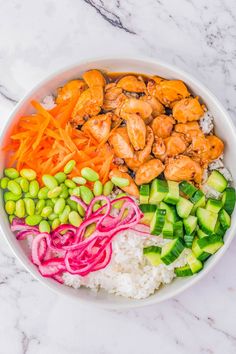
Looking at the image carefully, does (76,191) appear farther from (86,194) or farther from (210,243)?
(210,243)

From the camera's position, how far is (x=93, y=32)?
287cm

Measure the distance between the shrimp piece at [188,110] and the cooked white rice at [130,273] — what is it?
0.53 m

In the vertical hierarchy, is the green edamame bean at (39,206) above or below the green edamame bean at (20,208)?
above

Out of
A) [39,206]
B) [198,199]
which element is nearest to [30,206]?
[39,206]

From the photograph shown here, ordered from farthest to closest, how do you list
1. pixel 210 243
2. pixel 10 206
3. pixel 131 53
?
pixel 131 53, pixel 10 206, pixel 210 243

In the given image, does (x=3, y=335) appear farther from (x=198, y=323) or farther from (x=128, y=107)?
(x=128, y=107)

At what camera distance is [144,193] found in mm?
2615

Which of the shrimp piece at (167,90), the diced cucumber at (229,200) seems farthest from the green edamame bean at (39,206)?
the diced cucumber at (229,200)

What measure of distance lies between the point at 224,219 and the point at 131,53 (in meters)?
0.87

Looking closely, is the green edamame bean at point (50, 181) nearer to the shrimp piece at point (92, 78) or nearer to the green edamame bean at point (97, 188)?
the green edamame bean at point (97, 188)

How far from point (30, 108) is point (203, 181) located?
2.68 feet

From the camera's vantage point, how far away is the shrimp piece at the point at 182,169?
102 inches

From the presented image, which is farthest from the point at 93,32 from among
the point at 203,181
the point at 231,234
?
the point at 231,234

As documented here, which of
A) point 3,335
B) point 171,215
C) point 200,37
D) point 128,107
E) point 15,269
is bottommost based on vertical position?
point 3,335
